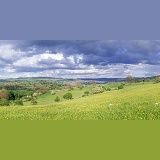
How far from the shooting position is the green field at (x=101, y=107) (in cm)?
951

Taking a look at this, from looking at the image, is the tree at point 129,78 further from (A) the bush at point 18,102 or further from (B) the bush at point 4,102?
(B) the bush at point 4,102

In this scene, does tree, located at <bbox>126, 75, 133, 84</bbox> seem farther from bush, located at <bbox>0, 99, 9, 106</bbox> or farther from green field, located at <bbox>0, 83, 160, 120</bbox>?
bush, located at <bbox>0, 99, 9, 106</bbox>

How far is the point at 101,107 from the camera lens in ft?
31.6

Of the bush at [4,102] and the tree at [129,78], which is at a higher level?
the tree at [129,78]

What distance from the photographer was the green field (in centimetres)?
951

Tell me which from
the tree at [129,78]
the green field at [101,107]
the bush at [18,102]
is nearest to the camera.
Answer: the green field at [101,107]

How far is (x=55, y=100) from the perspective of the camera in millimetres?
9930

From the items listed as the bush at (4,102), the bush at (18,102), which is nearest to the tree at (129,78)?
the bush at (18,102)

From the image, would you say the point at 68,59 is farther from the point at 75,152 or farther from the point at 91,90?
the point at 75,152

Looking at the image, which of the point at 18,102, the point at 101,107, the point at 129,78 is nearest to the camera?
the point at 101,107

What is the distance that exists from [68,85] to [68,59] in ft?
2.53

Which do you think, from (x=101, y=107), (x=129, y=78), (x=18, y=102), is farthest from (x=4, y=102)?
(x=129, y=78)

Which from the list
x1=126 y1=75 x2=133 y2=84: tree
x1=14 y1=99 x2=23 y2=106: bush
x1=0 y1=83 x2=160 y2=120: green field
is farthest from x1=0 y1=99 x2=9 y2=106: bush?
x1=126 y1=75 x2=133 y2=84: tree

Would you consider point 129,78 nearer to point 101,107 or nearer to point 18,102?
point 101,107
